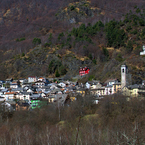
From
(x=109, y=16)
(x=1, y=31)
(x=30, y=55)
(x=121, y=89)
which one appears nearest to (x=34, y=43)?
(x=30, y=55)

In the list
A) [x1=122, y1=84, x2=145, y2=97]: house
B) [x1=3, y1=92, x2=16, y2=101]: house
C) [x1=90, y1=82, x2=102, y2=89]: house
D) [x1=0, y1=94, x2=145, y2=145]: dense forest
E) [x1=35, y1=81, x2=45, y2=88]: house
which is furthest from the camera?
[x1=35, y1=81, x2=45, y2=88]: house

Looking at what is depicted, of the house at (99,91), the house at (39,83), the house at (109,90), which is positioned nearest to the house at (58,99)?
the house at (99,91)

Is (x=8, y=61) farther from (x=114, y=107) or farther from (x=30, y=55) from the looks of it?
(x=114, y=107)

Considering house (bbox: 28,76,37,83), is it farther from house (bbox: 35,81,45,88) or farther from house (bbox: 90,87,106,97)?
house (bbox: 90,87,106,97)

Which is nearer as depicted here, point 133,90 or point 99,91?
point 133,90

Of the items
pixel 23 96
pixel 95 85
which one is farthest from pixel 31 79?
pixel 95 85

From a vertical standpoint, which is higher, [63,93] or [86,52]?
[86,52]

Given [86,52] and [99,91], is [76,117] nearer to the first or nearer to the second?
[99,91]

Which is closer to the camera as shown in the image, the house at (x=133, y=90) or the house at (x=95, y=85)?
the house at (x=133, y=90)

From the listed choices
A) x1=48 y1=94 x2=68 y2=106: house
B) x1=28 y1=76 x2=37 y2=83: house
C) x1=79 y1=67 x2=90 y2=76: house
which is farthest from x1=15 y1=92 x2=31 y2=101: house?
x1=79 y1=67 x2=90 y2=76: house

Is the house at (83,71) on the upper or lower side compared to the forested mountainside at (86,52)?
lower

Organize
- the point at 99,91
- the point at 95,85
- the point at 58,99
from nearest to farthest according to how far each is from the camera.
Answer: the point at 58,99
the point at 99,91
the point at 95,85

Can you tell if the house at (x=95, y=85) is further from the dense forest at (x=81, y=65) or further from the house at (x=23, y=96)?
the house at (x=23, y=96)
